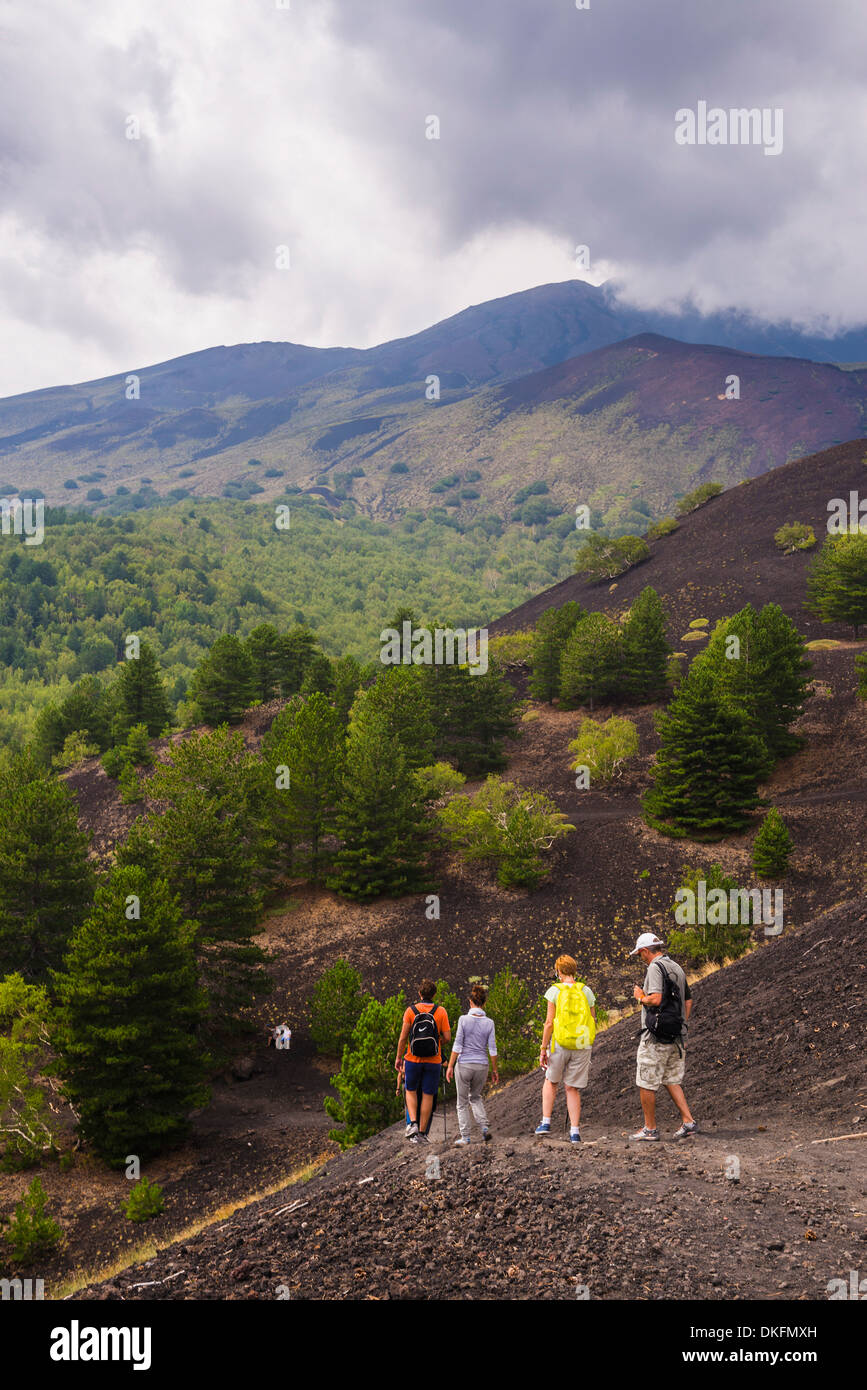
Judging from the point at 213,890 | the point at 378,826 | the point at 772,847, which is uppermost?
the point at 378,826

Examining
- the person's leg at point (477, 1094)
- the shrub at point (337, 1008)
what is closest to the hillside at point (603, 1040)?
the person's leg at point (477, 1094)

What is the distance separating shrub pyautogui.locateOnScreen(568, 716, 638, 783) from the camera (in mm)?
39594

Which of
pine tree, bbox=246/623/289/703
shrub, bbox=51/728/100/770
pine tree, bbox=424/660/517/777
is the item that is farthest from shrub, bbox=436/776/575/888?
shrub, bbox=51/728/100/770

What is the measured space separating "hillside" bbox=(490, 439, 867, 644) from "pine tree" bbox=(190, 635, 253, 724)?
28.2 meters

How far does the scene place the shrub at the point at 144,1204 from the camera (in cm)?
1650

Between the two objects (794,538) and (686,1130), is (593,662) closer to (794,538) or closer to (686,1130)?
(794,538)

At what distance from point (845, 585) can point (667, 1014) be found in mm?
49369

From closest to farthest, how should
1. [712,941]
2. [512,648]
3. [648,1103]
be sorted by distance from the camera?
1. [648,1103]
2. [712,941]
3. [512,648]

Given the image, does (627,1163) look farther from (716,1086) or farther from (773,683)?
(773,683)

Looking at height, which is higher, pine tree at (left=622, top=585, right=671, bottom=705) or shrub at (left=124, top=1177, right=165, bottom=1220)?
pine tree at (left=622, top=585, right=671, bottom=705)

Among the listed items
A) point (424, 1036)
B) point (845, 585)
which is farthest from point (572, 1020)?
point (845, 585)

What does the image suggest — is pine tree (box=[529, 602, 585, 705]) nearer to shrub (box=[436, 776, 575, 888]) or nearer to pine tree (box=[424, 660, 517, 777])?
pine tree (box=[424, 660, 517, 777])

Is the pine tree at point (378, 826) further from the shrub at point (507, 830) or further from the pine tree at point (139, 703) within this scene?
the pine tree at point (139, 703)

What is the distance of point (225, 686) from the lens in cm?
5750
